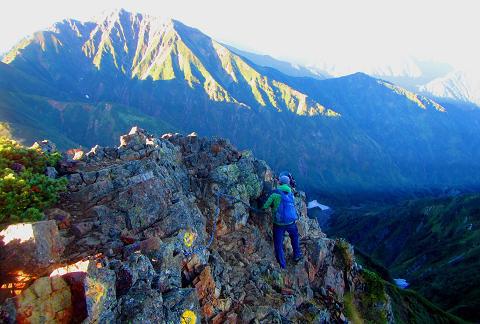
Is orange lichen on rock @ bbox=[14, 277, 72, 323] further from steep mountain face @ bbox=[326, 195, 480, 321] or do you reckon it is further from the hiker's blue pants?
steep mountain face @ bbox=[326, 195, 480, 321]

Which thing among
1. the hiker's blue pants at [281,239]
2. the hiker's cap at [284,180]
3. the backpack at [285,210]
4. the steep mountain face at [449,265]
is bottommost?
the steep mountain face at [449,265]

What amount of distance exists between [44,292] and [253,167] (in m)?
25.6

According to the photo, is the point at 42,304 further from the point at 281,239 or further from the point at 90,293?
the point at 281,239

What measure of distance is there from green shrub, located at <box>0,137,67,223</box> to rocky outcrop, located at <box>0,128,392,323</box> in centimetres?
101

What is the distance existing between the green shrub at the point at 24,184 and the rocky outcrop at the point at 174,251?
1007 millimetres

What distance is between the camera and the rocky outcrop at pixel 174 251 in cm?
1373

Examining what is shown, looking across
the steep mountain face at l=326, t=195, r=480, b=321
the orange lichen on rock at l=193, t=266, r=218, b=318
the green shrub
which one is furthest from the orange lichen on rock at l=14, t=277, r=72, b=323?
the steep mountain face at l=326, t=195, r=480, b=321

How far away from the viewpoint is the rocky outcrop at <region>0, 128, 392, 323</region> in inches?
541

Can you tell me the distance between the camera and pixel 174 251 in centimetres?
1878

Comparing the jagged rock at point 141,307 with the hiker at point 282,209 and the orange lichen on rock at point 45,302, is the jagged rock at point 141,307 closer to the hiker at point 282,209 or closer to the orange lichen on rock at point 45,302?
the orange lichen on rock at point 45,302

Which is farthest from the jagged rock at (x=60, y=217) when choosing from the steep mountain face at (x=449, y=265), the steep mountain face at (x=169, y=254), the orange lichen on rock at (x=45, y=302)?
the steep mountain face at (x=449, y=265)

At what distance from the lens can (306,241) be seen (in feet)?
106

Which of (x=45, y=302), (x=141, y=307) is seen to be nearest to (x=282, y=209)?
(x=141, y=307)

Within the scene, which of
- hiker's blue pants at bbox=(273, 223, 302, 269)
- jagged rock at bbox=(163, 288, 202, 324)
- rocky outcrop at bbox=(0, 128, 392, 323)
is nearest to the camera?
rocky outcrop at bbox=(0, 128, 392, 323)
